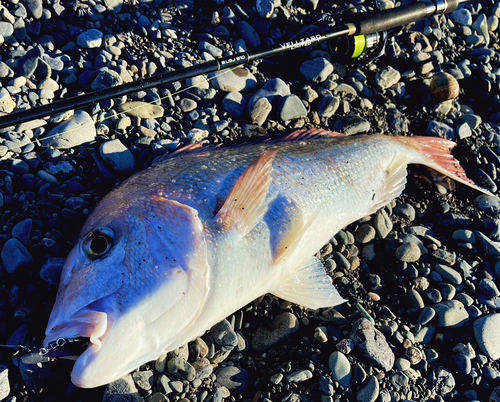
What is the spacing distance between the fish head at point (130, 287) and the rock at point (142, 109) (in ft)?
4.31

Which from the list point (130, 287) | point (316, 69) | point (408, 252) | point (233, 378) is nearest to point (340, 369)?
point (233, 378)

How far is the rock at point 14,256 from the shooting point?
2.59 metres

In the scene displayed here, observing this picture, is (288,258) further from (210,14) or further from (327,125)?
(210,14)

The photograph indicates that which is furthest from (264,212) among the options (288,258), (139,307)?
(139,307)

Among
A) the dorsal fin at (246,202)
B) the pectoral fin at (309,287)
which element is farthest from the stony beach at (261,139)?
the dorsal fin at (246,202)

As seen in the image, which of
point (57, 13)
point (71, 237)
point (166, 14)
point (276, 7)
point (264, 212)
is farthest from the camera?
point (276, 7)

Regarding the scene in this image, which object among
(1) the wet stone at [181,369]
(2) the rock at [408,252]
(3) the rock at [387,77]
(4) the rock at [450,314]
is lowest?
(4) the rock at [450,314]

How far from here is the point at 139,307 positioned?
199 cm

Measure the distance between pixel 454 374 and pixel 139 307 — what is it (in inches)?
92.2

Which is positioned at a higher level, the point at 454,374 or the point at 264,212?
the point at 264,212

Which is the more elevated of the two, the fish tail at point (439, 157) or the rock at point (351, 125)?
Result: the rock at point (351, 125)

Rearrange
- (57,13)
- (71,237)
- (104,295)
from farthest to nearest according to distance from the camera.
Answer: (57,13) → (71,237) → (104,295)

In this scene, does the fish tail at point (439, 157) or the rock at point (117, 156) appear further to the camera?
the fish tail at point (439, 157)

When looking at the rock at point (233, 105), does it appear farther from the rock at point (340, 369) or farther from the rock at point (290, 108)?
the rock at point (340, 369)
